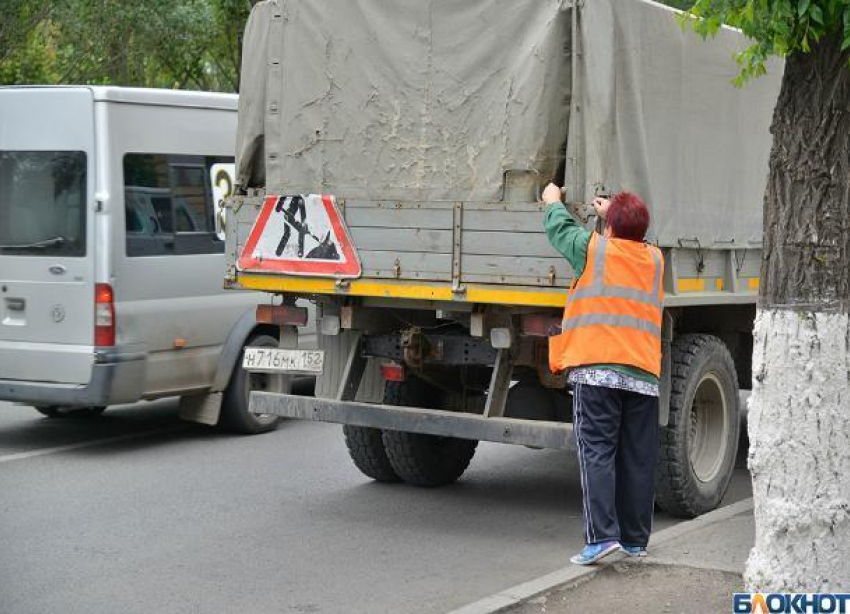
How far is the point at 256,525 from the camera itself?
26.9 ft

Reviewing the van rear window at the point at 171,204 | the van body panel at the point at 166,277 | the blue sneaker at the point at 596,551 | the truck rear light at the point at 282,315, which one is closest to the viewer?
the blue sneaker at the point at 596,551

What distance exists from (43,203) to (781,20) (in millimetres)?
6859

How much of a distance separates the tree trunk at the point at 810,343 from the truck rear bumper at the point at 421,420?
2.23 m

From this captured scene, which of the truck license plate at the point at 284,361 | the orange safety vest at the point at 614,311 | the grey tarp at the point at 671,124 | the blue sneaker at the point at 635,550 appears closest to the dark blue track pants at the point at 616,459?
the blue sneaker at the point at 635,550

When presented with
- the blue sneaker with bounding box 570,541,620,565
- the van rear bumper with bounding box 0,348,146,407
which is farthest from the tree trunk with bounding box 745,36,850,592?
the van rear bumper with bounding box 0,348,146,407

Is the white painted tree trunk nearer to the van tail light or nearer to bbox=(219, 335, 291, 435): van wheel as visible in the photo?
the van tail light

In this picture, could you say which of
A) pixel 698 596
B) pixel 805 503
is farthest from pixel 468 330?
pixel 805 503

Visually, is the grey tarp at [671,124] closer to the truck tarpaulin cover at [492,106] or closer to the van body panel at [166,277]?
the truck tarpaulin cover at [492,106]

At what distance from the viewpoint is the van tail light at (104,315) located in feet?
33.3

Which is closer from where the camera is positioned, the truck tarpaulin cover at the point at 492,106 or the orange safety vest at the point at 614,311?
the orange safety vest at the point at 614,311

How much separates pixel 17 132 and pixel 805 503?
724cm

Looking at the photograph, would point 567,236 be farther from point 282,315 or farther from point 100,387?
point 100,387

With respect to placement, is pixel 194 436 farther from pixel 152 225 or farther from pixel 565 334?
pixel 565 334

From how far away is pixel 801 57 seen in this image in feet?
17.5
